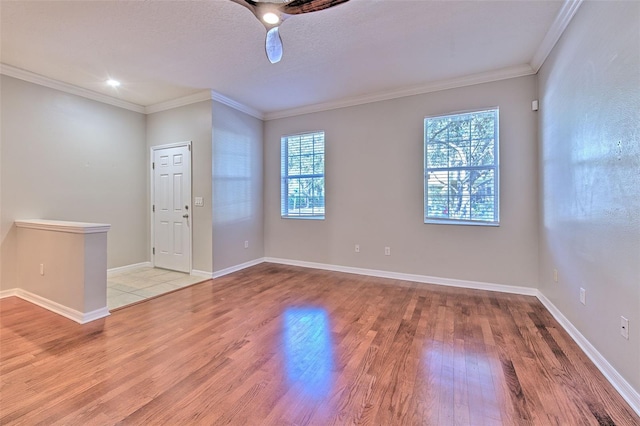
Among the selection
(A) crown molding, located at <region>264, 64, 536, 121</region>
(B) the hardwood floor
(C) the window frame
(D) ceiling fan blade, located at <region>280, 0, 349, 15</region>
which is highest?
(A) crown molding, located at <region>264, 64, 536, 121</region>

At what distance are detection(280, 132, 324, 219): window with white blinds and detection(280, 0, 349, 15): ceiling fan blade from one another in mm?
2963

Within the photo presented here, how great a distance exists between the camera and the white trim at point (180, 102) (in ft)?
13.5

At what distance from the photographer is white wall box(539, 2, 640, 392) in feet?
5.29

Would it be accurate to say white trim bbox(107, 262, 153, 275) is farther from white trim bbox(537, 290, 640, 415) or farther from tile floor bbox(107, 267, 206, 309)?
white trim bbox(537, 290, 640, 415)

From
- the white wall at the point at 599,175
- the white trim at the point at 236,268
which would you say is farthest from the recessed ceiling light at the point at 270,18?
the white trim at the point at 236,268

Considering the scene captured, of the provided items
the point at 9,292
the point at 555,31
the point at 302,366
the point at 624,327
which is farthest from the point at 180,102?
the point at 624,327

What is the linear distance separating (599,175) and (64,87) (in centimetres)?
586

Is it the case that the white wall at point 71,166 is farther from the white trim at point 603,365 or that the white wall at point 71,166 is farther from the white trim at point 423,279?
the white trim at point 603,365

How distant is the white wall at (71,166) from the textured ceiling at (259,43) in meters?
0.42

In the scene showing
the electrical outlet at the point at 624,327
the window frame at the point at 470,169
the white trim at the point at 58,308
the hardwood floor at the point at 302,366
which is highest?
the window frame at the point at 470,169

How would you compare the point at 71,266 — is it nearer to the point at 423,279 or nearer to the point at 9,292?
the point at 9,292

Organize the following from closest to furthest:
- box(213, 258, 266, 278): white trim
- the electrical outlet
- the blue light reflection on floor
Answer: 1. the electrical outlet
2. the blue light reflection on floor
3. box(213, 258, 266, 278): white trim

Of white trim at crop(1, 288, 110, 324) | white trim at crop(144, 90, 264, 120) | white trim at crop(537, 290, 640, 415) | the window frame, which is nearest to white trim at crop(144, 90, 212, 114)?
white trim at crop(144, 90, 264, 120)

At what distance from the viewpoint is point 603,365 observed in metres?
1.87
